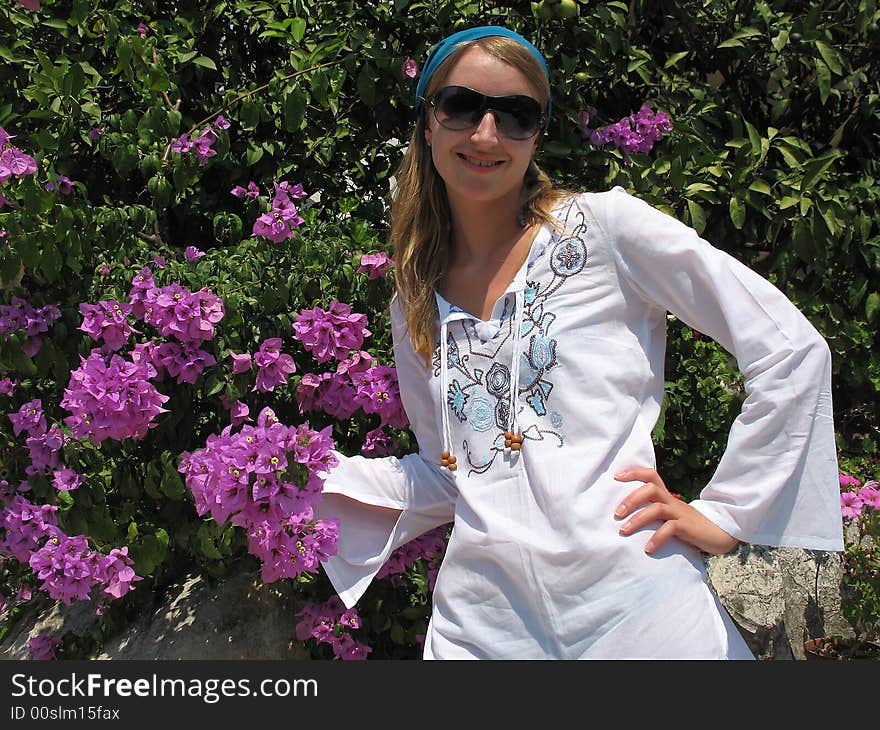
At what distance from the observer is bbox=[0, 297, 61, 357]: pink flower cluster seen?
2086mm

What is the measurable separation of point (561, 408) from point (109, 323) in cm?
104

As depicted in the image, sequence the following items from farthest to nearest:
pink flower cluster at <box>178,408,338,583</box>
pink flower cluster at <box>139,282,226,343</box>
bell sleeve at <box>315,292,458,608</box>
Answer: pink flower cluster at <box>139,282,226,343</box> → bell sleeve at <box>315,292,458,608</box> → pink flower cluster at <box>178,408,338,583</box>

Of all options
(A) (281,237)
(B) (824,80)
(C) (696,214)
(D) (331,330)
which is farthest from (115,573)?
(B) (824,80)

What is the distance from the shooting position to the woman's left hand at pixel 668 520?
4.74 feet

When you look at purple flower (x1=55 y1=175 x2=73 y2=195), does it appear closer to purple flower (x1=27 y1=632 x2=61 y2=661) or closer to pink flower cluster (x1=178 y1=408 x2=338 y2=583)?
pink flower cluster (x1=178 y1=408 x2=338 y2=583)

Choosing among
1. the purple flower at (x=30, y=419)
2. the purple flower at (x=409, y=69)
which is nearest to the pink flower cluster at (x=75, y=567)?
the purple flower at (x=30, y=419)

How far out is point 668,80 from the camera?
2.80 meters

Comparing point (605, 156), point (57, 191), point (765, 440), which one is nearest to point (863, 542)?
point (605, 156)

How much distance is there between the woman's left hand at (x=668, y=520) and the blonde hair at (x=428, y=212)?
512 mm

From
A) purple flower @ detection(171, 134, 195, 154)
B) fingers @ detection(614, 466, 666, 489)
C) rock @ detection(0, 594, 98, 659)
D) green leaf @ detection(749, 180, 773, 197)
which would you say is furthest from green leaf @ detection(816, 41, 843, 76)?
rock @ detection(0, 594, 98, 659)

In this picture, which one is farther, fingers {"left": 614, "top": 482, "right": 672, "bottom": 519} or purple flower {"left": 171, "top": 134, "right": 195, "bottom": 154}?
purple flower {"left": 171, "top": 134, "right": 195, "bottom": 154}

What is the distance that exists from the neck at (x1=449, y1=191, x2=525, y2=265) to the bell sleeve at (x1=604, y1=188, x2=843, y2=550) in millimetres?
317

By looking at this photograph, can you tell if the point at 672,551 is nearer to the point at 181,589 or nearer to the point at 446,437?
the point at 446,437

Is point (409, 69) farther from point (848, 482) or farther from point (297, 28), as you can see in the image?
point (848, 482)
